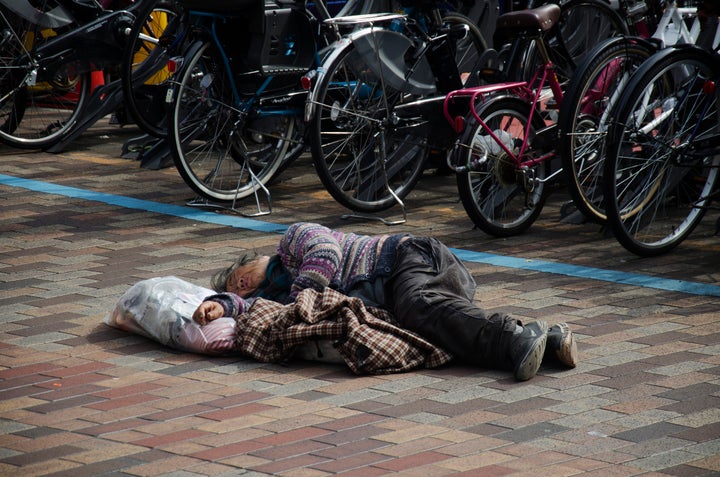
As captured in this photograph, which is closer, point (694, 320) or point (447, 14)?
point (694, 320)

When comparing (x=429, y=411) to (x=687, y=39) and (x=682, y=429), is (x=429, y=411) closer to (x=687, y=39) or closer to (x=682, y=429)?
(x=682, y=429)

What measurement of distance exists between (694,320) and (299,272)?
1930 mm

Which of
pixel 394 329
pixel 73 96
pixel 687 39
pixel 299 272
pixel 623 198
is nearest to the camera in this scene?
pixel 394 329

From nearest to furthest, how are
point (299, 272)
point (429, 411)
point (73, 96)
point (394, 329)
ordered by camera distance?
1. point (429, 411)
2. point (394, 329)
3. point (299, 272)
4. point (73, 96)

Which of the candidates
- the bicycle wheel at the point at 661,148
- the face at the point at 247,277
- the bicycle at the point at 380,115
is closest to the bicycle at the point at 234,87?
the bicycle at the point at 380,115

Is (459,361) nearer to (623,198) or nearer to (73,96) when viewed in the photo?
(623,198)

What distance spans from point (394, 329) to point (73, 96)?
761 centimetres

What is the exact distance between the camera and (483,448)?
13.8 feet

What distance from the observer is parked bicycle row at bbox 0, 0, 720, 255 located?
7.21 m

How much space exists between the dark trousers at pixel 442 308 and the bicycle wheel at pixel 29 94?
6.03 meters

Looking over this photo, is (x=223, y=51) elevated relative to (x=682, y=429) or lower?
elevated

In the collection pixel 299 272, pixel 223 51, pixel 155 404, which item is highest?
pixel 223 51

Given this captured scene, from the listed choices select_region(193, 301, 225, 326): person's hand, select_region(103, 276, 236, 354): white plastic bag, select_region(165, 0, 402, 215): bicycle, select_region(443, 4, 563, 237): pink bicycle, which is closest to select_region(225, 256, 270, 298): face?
select_region(103, 276, 236, 354): white plastic bag

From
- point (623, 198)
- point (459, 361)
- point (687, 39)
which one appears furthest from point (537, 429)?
point (687, 39)
